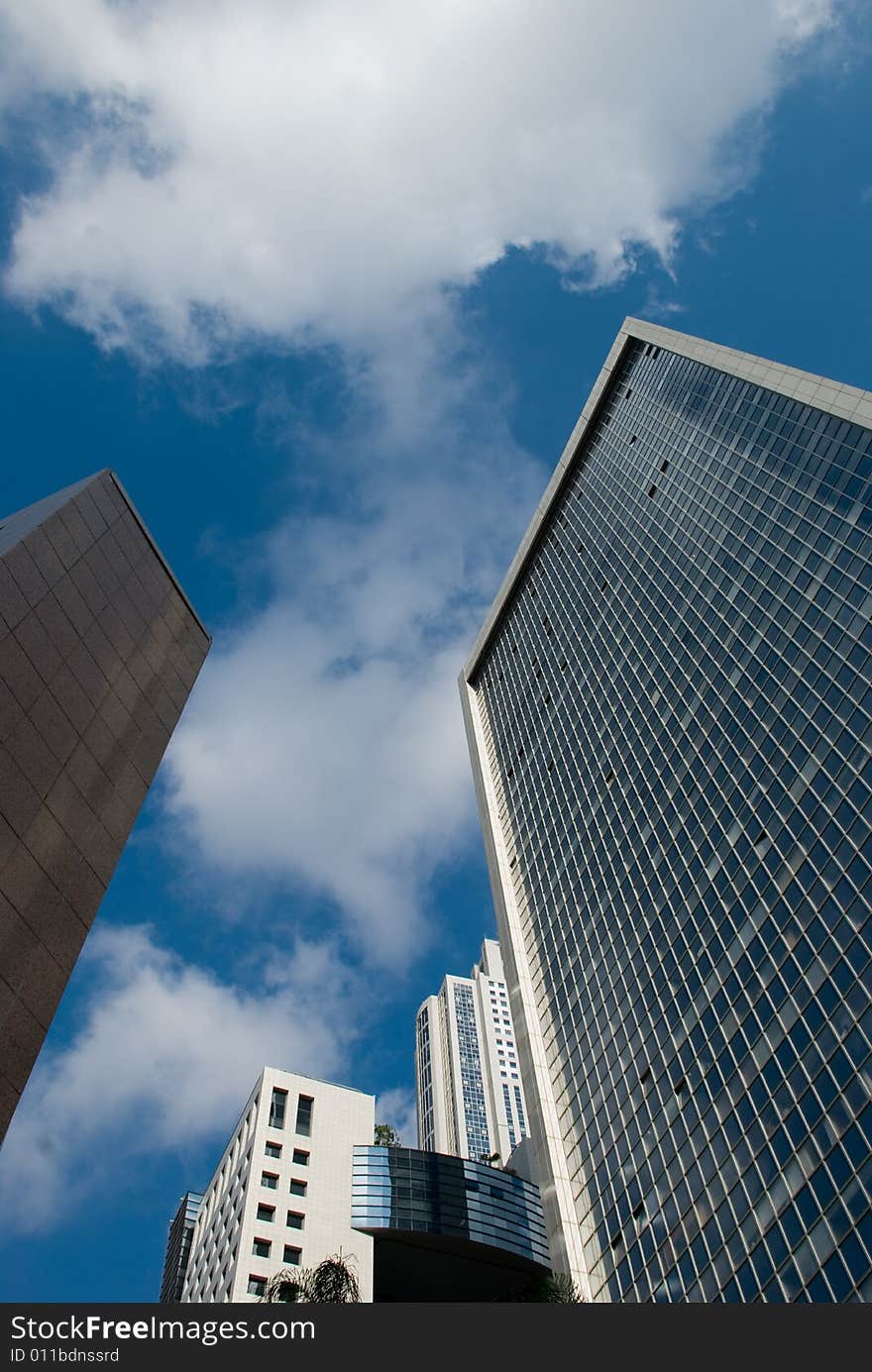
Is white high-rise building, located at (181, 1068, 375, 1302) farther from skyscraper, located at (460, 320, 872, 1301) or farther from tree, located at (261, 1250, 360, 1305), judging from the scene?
skyscraper, located at (460, 320, 872, 1301)

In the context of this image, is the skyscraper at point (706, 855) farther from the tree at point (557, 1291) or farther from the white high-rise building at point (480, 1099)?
the white high-rise building at point (480, 1099)

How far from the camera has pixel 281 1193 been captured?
67062 mm

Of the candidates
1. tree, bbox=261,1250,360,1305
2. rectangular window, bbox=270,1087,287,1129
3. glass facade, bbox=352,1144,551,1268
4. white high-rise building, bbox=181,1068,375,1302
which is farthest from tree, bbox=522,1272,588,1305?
rectangular window, bbox=270,1087,287,1129

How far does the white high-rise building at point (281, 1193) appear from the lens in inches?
2484

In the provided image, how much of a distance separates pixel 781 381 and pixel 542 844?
156ft

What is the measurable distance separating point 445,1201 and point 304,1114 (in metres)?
12.8

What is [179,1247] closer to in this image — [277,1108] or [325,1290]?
[277,1108]

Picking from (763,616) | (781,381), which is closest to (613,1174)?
(763,616)

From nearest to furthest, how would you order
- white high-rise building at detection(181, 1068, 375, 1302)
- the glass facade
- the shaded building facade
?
1. white high-rise building at detection(181, 1068, 375, 1302)
2. the glass facade
3. the shaded building facade

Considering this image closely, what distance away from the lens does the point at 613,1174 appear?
6438cm

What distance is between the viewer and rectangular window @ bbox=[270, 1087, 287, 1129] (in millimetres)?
71938

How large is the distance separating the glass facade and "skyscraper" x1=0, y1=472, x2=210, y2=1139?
168 ft

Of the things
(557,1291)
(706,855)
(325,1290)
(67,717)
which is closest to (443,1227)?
(557,1291)

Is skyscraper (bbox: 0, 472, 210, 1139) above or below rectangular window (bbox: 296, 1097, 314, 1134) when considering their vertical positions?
below
